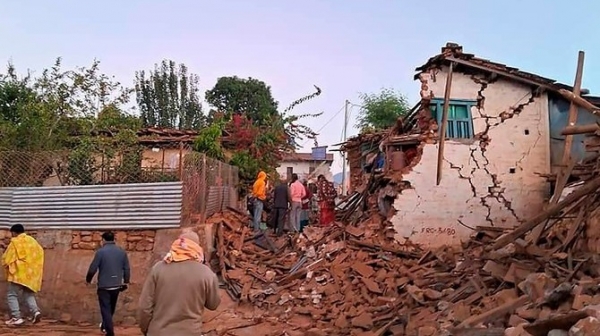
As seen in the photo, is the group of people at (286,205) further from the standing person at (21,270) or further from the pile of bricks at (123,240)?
the standing person at (21,270)

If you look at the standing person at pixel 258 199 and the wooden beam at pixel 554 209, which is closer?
the wooden beam at pixel 554 209

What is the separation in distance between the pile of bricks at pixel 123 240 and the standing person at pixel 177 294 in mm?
7065

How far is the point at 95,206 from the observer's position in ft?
38.4

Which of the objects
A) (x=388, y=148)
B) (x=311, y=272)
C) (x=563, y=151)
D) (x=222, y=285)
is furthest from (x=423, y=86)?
(x=222, y=285)

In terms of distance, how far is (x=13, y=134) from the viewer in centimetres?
1462

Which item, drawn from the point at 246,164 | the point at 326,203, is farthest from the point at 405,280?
the point at 246,164

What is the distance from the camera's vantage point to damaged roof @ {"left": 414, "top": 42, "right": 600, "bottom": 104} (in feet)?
46.1

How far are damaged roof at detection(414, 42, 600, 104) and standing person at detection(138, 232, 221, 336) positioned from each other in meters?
10.9

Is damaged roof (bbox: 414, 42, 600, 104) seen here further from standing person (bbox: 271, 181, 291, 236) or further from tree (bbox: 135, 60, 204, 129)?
tree (bbox: 135, 60, 204, 129)

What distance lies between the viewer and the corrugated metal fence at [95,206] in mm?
11406

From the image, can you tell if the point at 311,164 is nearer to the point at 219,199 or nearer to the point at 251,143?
the point at 251,143

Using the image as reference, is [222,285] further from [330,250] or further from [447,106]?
[447,106]

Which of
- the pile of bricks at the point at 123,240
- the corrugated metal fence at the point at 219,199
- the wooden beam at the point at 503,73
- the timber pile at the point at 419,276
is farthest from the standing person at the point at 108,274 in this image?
the wooden beam at the point at 503,73

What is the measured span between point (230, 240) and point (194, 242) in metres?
9.08
